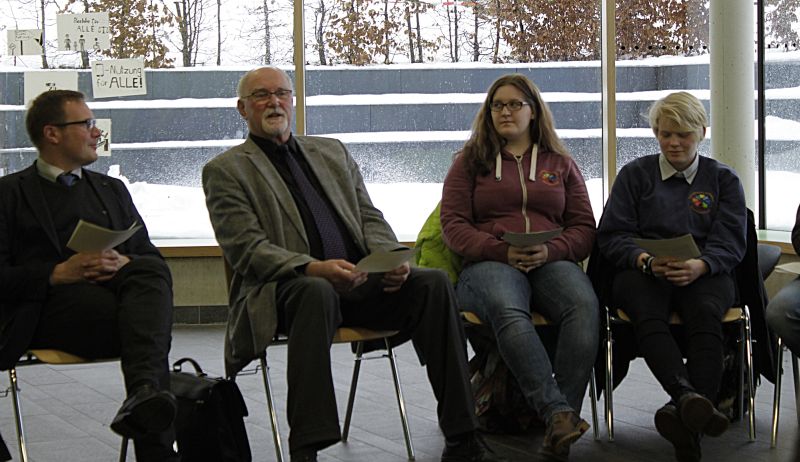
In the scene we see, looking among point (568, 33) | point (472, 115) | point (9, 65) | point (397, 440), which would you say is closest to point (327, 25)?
point (472, 115)

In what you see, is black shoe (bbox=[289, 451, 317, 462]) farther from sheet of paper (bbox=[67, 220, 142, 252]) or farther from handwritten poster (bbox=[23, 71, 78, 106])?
handwritten poster (bbox=[23, 71, 78, 106])

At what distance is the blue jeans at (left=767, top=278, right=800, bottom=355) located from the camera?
12.3 feet

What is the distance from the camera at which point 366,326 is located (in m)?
3.73

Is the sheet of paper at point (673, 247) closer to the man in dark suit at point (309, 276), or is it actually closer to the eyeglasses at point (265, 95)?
the man in dark suit at point (309, 276)

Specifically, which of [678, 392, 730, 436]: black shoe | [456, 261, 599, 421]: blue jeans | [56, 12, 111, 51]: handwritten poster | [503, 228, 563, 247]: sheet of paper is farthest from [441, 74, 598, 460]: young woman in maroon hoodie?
[56, 12, 111, 51]: handwritten poster

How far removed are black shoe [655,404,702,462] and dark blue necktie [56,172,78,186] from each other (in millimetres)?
2066

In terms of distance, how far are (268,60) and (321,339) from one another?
3.89 m

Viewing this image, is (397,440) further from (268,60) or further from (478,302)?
(268,60)

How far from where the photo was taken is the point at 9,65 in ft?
22.8

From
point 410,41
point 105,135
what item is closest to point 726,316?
point 410,41

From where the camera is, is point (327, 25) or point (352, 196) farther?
point (327, 25)

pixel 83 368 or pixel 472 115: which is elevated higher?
pixel 472 115

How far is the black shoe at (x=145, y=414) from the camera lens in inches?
126

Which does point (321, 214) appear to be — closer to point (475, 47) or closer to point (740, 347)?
point (740, 347)
